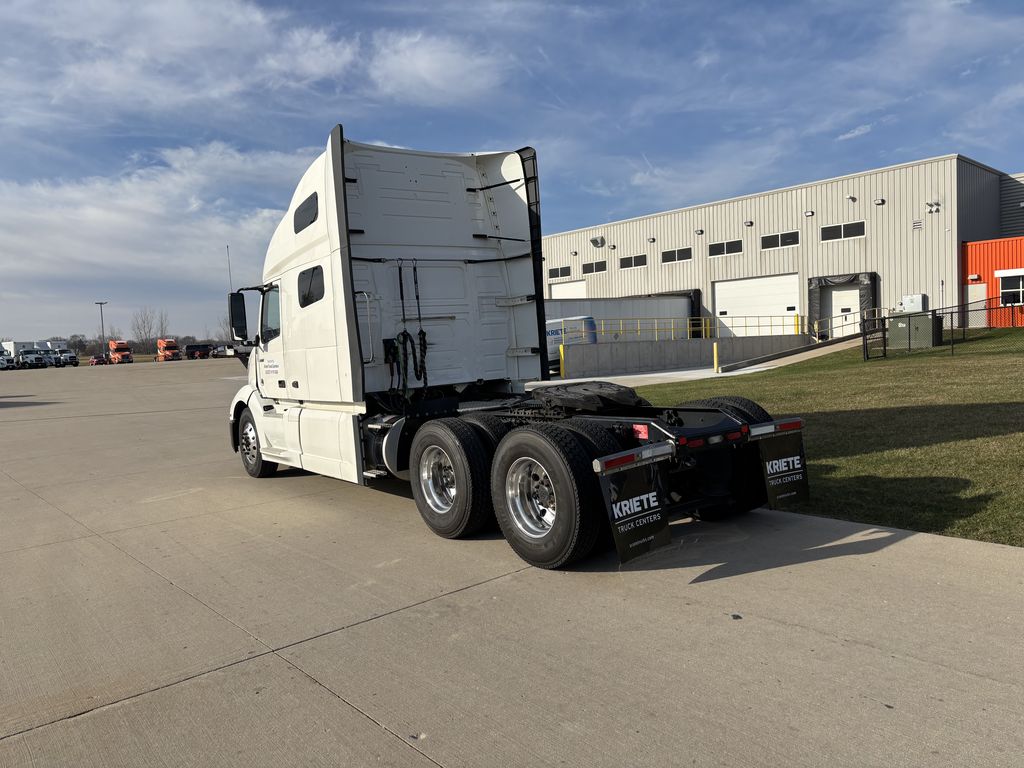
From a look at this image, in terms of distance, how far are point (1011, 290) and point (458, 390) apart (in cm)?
3189

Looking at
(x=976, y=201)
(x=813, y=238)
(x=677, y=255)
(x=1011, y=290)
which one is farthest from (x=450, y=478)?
(x=677, y=255)

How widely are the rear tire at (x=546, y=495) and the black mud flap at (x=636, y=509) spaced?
24 centimetres

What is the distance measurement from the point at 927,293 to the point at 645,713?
1406 inches

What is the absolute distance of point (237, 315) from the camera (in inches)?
358

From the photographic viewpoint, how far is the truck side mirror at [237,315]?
29.7 ft

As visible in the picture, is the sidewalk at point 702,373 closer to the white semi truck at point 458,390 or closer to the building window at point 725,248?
the building window at point 725,248

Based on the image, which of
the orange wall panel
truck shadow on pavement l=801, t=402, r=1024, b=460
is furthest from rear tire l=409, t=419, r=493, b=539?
the orange wall panel

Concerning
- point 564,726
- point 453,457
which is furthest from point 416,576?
point 564,726

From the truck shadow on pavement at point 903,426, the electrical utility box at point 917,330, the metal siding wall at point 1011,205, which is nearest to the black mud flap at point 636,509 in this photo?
the truck shadow on pavement at point 903,426

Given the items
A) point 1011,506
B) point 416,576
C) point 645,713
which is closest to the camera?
point 645,713

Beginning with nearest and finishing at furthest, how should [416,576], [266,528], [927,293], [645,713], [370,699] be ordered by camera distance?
[645,713], [370,699], [416,576], [266,528], [927,293]

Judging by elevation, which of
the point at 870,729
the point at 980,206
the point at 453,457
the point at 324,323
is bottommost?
the point at 870,729

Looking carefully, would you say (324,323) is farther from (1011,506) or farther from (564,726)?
(1011,506)

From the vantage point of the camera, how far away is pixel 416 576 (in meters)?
5.23
